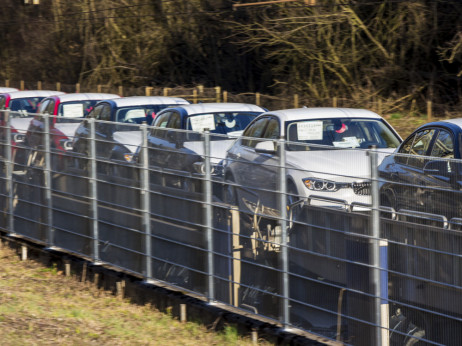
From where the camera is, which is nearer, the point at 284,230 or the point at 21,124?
the point at 284,230

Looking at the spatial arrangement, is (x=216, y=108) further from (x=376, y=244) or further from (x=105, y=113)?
(x=376, y=244)

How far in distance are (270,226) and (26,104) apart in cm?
1696

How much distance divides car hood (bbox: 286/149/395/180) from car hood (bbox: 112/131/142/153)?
199 cm

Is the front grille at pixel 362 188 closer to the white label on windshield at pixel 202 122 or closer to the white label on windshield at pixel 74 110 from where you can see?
the white label on windshield at pixel 202 122

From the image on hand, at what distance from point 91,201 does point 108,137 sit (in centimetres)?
79

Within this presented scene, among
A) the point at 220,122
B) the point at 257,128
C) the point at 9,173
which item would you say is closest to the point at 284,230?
the point at 9,173

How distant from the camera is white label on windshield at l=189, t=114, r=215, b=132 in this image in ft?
43.9

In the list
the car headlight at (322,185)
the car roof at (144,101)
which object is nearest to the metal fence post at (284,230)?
the car headlight at (322,185)

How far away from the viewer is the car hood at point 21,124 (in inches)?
407

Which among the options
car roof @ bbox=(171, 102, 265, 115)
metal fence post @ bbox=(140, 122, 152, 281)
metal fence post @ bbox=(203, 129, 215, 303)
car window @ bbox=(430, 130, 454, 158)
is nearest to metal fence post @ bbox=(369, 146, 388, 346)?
metal fence post @ bbox=(203, 129, 215, 303)

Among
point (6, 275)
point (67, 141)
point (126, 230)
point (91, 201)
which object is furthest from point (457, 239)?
point (6, 275)

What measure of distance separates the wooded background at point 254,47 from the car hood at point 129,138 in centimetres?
1755

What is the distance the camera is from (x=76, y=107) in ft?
61.5

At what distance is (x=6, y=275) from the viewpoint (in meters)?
9.53
